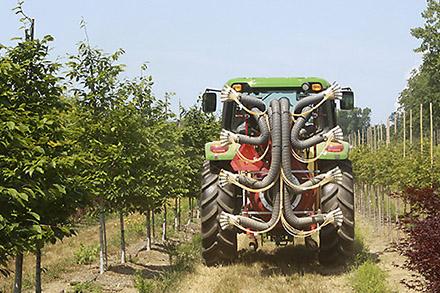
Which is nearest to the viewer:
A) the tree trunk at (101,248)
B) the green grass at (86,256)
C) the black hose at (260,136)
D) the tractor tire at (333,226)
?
the black hose at (260,136)

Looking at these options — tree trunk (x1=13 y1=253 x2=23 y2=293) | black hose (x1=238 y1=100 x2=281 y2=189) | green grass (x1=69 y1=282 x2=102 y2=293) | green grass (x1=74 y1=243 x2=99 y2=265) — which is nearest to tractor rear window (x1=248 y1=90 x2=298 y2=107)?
black hose (x1=238 y1=100 x2=281 y2=189)

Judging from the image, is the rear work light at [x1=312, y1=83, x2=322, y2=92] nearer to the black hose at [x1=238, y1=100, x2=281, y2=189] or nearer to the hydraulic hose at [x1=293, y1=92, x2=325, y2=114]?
the hydraulic hose at [x1=293, y1=92, x2=325, y2=114]

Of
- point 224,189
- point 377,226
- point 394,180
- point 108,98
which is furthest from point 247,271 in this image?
point 377,226

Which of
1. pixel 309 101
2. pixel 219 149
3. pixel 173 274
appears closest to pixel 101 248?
pixel 173 274

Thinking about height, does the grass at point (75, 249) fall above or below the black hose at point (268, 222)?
below

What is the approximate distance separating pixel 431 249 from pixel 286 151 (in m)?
3.50

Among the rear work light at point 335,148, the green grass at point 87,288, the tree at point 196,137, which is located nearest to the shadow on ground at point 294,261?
the rear work light at point 335,148

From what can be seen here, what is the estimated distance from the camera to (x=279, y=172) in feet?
29.7

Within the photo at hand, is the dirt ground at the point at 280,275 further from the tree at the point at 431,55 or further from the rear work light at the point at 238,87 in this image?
the tree at the point at 431,55

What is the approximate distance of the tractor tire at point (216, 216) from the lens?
10.2m

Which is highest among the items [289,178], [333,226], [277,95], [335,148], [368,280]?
[277,95]

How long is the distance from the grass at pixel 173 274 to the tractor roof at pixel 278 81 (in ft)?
10.2

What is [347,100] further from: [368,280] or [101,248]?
[101,248]

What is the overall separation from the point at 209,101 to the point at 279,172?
7.41ft
